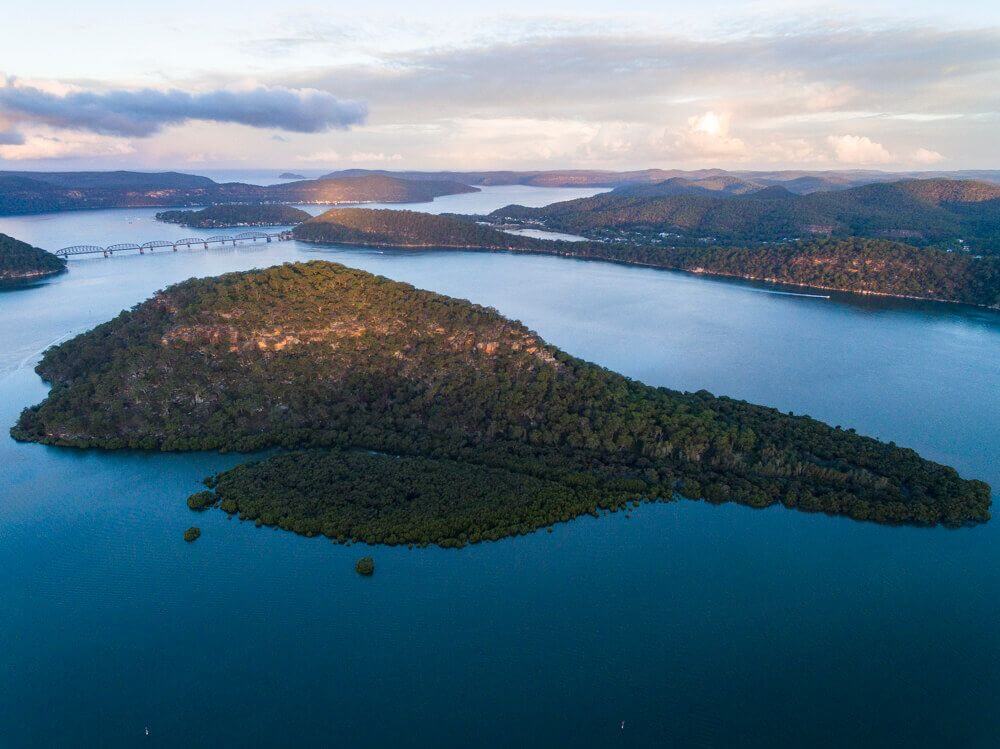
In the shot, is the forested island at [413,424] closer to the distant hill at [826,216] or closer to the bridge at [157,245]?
the bridge at [157,245]

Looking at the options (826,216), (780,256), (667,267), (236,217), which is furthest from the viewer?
(236,217)

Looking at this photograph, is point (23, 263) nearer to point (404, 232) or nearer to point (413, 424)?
point (404, 232)

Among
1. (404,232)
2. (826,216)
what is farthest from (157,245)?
(826,216)

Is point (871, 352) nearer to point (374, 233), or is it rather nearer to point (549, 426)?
point (549, 426)

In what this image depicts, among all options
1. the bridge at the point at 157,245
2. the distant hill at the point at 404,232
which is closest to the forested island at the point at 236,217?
the bridge at the point at 157,245

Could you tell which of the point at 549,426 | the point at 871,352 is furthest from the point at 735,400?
the point at 871,352

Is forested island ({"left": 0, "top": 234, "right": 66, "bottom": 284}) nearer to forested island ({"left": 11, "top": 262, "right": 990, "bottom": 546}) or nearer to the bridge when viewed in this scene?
the bridge

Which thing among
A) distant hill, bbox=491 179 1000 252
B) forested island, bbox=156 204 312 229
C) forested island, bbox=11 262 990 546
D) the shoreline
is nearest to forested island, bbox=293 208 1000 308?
the shoreline

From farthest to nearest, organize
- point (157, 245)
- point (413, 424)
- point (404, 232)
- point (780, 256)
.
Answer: point (404, 232)
point (157, 245)
point (780, 256)
point (413, 424)

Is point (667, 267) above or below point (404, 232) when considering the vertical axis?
below
